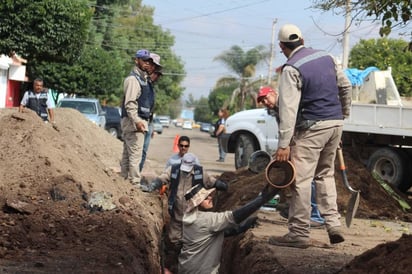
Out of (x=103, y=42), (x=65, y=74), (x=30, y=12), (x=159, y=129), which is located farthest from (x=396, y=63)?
(x=159, y=129)

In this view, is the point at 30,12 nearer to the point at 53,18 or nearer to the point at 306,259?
the point at 53,18

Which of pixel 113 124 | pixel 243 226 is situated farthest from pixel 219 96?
pixel 243 226

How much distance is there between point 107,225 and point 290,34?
2720 millimetres

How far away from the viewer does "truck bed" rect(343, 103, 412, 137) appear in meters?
16.9

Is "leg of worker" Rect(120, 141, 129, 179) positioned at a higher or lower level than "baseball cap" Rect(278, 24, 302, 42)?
lower

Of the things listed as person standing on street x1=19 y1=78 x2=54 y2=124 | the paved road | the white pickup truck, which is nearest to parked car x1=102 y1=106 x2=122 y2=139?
the paved road

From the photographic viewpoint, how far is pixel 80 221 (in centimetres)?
810

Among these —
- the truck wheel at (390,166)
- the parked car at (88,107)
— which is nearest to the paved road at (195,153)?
the parked car at (88,107)

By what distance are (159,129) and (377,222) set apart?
182 feet

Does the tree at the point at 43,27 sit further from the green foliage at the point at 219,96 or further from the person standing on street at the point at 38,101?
the green foliage at the point at 219,96

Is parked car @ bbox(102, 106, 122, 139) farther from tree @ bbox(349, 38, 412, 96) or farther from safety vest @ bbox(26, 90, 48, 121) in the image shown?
safety vest @ bbox(26, 90, 48, 121)

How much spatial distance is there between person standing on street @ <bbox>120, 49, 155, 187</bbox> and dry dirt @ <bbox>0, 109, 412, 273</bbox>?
0.37m

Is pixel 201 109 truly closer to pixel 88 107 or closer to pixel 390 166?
pixel 88 107

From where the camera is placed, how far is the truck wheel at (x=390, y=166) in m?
16.8
